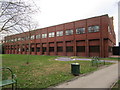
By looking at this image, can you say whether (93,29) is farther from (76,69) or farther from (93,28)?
(76,69)

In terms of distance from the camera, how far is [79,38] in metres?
31.4

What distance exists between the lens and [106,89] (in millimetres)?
5055

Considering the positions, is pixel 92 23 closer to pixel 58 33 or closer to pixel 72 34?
pixel 72 34

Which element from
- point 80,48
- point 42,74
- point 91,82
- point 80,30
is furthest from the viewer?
point 80,30

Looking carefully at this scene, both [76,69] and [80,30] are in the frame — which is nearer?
[76,69]

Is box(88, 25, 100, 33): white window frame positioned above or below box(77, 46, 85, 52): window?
above

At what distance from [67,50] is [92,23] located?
12217 mm

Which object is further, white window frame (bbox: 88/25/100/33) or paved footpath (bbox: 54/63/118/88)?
white window frame (bbox: 88/25/100/33)

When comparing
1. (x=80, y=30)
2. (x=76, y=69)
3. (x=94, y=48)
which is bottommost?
(x=76, y=69)

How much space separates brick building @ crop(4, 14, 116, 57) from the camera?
2692 cm

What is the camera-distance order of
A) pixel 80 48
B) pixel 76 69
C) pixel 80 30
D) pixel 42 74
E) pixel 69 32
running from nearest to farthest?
pixel 76 69 < pixel 42 74 < pixel 80 48 < pixel 80 30 < pixel 69 32

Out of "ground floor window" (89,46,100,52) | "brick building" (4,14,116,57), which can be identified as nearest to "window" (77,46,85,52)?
"brick building" (4,14,116,57)

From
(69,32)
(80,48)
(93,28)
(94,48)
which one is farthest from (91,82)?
(69,32)

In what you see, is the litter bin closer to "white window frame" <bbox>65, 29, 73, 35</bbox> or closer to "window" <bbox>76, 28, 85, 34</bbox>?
"window" <bbox>76, 28, 85, 34</bbox>
